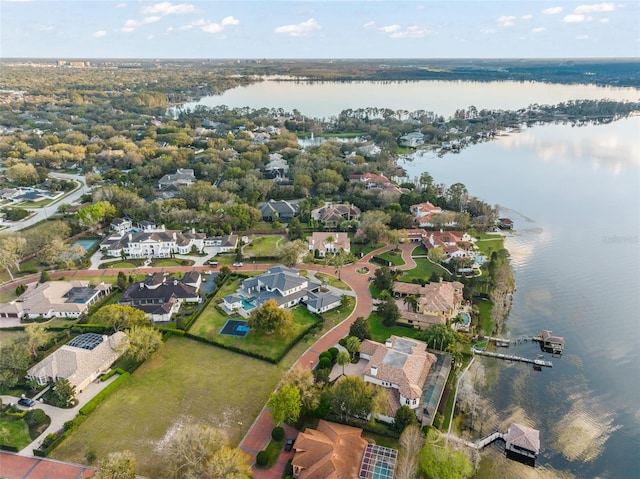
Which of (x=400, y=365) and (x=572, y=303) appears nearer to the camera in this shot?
(x=400, y=365)

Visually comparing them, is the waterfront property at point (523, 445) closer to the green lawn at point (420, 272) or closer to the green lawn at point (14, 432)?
the green lawn at point (420, 272)

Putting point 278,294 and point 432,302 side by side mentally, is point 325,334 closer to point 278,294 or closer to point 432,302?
point 278,294

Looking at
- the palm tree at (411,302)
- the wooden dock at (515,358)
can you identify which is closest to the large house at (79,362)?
the palm tree at (411,302)

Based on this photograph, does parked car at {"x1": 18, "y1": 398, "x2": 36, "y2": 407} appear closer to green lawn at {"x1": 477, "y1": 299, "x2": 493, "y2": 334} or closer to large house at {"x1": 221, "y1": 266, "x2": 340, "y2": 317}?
large house at {"x1": 221, "y1": 266, "x2": 340, "y2": 317}

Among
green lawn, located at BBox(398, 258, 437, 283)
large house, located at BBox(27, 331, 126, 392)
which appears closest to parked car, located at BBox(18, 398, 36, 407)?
large house, located at BBox(27, 331, 126, 392)

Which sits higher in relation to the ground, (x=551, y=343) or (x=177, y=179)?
(x=177, y=179)

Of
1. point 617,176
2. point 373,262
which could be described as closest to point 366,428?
point 373,262

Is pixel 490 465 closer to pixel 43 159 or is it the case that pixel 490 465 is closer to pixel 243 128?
pixel 43 159

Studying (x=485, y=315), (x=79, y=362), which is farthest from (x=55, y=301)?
(x=485, y=315)
